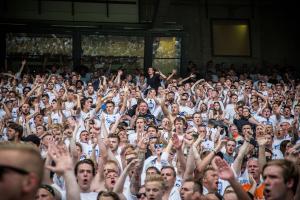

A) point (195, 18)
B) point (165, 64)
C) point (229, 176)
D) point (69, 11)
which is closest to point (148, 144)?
point (229, 176)

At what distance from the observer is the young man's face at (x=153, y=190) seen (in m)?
4.44

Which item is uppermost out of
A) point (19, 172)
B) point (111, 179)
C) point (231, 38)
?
point (231, 38)

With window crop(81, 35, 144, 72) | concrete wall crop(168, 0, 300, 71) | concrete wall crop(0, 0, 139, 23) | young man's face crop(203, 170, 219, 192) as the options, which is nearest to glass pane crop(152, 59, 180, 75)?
window crop(81, 35, 144, 72)

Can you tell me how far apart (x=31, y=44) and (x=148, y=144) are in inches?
515

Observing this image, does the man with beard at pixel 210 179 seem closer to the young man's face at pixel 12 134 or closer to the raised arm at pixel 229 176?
the raised arm at pixel 229 176

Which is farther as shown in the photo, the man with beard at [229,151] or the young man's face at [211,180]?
the man with beard at [229,151]

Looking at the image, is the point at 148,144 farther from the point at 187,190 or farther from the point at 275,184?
the point at 275,184

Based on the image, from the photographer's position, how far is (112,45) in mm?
19672

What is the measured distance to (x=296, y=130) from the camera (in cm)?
988

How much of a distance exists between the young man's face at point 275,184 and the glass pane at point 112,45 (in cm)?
1669

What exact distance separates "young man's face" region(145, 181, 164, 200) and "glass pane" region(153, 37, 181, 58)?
15.5 metres

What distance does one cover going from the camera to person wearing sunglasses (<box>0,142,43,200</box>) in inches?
80.0

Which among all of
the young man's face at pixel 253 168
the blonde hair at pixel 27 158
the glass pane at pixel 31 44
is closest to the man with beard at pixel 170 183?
the young man's face at pixel 253 168

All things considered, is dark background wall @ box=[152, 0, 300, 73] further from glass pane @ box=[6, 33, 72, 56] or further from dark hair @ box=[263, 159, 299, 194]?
dark hair @ box=[263, 159, 299, 194]
